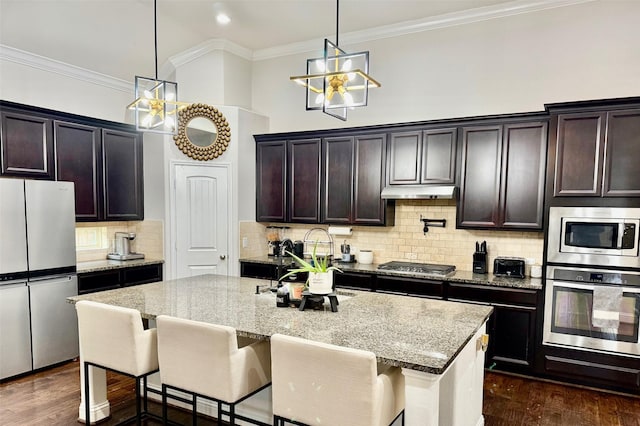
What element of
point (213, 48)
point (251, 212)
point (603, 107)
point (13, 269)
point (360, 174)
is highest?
point (213, 48)

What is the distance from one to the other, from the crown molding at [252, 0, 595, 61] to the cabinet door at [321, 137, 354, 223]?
1.30m

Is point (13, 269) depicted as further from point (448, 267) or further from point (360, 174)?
point (448, 267)

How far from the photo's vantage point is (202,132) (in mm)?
5082

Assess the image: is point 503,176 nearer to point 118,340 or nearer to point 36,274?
point 118,340

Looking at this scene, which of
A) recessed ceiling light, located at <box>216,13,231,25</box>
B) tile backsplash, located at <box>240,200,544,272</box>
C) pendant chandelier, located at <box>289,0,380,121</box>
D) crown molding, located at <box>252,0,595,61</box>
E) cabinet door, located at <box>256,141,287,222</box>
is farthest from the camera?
cabinet door, located at <box>256,141,287,222</box>

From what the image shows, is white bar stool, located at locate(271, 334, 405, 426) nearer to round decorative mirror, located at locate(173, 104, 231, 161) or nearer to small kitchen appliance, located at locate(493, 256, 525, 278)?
small kitchen appliance, located at locate(493, 256, 525, 278)

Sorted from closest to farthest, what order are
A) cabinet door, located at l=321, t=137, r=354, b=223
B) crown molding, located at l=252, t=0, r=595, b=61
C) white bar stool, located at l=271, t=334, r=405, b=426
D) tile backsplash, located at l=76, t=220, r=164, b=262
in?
white bar stool, located at l=271, t=334, r=405, b=426 → crown molding, located at l=252, t=0, r=595, b=61 → cabinet door, located at l=321, t=137, r=354, b=223 → tile backsplash, located at l=76, t=220, r=164, b=262

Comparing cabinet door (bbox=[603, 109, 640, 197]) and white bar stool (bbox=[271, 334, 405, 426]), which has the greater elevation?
cabinet door (bbox=[603, 109, 640, 197])

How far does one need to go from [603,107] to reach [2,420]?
210 inches

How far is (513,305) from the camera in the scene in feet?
12.2

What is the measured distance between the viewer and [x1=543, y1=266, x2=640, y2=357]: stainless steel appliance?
10.9 ft

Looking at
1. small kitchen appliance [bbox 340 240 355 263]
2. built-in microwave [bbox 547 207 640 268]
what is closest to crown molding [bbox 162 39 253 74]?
small kitchen appliance [bbox 340 240 355 263]

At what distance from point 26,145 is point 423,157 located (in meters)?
4.07

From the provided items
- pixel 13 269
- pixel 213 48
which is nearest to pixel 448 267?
pixel 213 48
